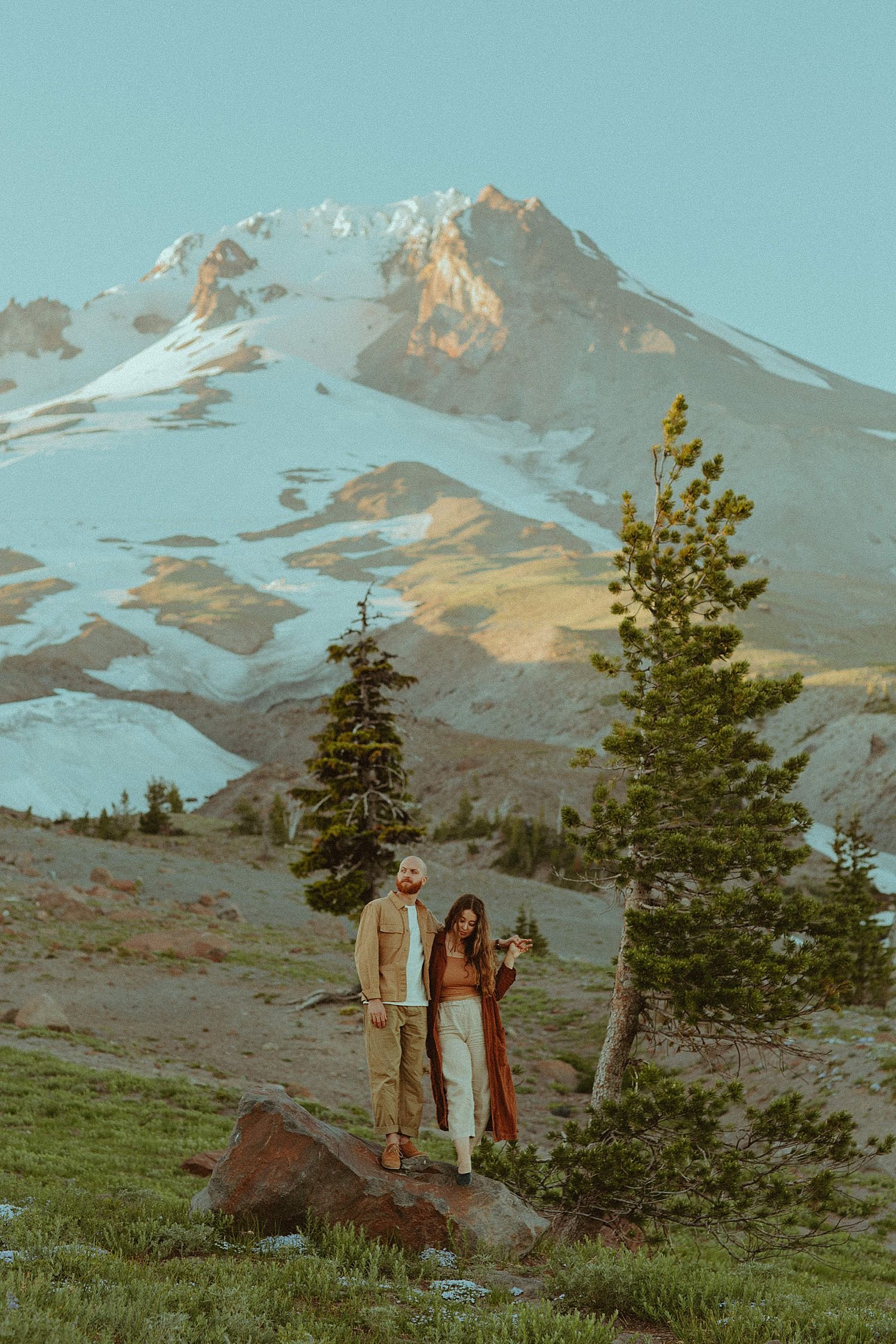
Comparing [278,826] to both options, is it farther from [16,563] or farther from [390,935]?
[16,563]

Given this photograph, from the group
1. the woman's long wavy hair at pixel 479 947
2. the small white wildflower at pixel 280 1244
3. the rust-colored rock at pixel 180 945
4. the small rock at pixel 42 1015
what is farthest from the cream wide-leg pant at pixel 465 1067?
the rust-colored rock at pixel 180 945

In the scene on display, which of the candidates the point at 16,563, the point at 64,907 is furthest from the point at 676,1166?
the point at 16,563

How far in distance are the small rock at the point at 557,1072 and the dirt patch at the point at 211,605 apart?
80.9 m

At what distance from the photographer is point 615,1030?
359 inches

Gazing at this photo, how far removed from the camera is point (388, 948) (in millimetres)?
7379

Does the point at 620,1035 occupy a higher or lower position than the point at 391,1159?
higher

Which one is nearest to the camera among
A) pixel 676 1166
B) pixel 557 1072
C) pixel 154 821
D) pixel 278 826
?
pixel 676 1166

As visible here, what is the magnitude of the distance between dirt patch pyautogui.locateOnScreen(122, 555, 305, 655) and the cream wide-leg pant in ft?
302

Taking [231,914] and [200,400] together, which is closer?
[231,914]

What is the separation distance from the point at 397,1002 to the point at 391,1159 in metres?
1.06

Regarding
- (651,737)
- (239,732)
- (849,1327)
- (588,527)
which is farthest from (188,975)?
(588,527)

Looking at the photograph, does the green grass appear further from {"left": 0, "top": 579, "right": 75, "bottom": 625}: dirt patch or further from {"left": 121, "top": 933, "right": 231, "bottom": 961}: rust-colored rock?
{"left": 0, "top": 579, "right": 75, "bottom": 625}: dirt patch

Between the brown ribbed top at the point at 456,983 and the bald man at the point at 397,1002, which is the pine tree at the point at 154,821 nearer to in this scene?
the bald man at the point at 397,1002

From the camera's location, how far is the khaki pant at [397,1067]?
283 inches
